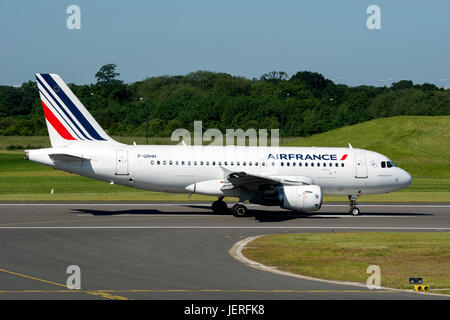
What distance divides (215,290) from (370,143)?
7740 cm

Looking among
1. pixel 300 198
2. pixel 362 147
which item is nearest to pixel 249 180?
pixel 300 198

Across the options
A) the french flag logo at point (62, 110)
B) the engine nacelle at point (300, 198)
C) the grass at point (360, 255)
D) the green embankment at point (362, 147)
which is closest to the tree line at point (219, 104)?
the green embankment at point (362, 147)

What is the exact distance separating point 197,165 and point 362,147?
190ft

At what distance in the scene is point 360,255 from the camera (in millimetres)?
25547

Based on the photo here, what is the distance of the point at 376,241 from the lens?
2903cm

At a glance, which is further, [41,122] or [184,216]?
[41,122]

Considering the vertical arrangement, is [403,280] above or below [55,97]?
below

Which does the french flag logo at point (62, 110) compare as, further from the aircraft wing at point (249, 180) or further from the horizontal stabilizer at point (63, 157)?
the aircraft wing at point (249, 180)

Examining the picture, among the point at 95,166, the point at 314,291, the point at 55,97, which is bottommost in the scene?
the point at 314,291

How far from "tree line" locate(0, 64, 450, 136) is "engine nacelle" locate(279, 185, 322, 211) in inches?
2776

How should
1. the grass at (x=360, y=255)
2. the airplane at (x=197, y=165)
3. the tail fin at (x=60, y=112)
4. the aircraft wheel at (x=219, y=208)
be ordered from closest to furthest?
the grass at (x=360, y=255), the airplane at (x=197, y=165), the tail fin at (x=60, y=112), the aircraft wheel at (x=219, y=208)

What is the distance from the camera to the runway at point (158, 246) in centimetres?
1884

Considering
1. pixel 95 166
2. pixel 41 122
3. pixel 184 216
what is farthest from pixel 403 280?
pixel 41 122
